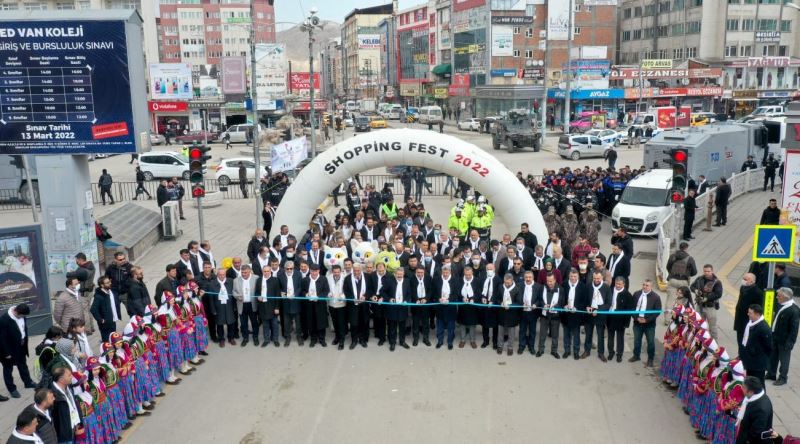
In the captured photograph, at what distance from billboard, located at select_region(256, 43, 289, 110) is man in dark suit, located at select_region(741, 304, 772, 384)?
3671 centimetres

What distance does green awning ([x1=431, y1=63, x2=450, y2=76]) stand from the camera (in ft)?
274

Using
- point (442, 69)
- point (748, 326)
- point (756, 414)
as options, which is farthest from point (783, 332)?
point (442, 69)

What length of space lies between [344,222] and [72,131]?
632 centimetres

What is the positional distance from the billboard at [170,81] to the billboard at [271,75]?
1279cm

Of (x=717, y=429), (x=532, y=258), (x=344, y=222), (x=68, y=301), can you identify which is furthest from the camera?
(x=344, y=222)

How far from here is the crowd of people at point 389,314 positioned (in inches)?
347

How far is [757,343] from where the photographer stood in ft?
30.3

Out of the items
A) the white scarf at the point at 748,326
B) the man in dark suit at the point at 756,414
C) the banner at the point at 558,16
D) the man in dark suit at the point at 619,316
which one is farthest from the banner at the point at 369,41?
the man in dark suit at the point at 756,414

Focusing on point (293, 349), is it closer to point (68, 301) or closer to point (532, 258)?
point (68, 301)

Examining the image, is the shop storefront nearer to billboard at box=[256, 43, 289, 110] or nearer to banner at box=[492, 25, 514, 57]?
billboard at box=[256, 43, 289, 110]

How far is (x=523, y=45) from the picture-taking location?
69.1m

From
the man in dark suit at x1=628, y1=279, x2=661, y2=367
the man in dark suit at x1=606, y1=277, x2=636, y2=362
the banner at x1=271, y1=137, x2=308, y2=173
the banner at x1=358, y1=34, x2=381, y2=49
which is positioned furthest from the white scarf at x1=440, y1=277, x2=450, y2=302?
the banner at x1=358, y1=34, x2=381, y2=49

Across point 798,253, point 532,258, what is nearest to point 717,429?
point 532,258

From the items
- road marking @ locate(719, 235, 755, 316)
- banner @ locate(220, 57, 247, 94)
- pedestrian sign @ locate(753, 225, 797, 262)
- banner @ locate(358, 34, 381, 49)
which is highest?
banner @ locate(358, 34, 381, 49)
